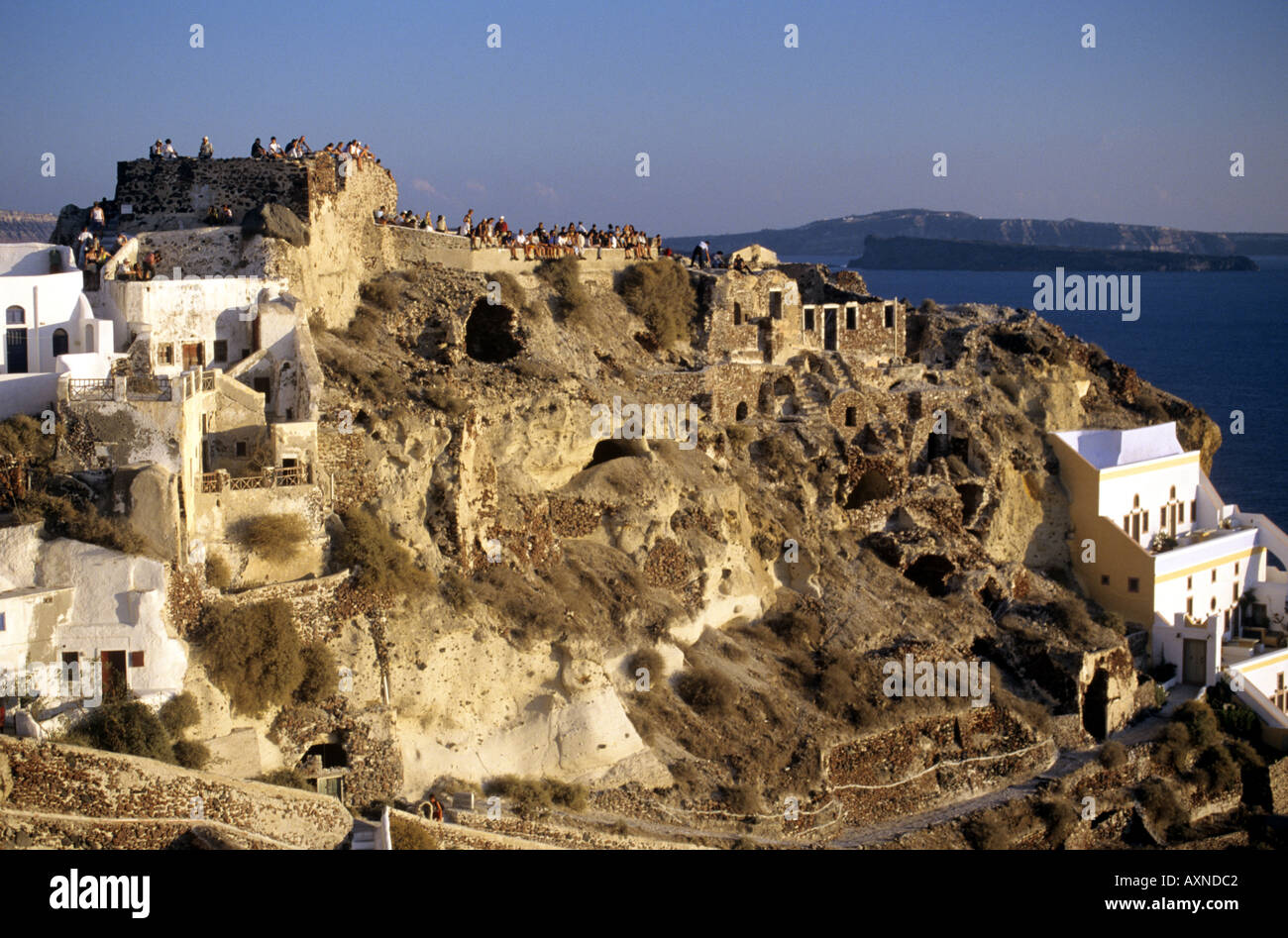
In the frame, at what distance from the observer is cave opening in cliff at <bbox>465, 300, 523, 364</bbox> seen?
1767 inches

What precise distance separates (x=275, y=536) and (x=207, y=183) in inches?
509

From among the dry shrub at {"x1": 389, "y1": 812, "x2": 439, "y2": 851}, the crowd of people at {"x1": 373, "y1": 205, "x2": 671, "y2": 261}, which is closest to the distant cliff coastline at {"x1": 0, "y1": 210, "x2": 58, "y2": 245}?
the crowd of people at {"x1": 373, "y1": 205, "x2": 671, "y2": 261}

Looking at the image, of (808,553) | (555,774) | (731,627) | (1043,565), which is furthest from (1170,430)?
(555,774)

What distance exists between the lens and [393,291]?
144 ft

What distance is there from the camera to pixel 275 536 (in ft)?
111

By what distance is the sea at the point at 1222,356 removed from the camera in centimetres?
8700

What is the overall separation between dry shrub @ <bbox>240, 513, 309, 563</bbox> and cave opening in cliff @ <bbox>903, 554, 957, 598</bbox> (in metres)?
21.0

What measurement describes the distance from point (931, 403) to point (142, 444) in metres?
28.3

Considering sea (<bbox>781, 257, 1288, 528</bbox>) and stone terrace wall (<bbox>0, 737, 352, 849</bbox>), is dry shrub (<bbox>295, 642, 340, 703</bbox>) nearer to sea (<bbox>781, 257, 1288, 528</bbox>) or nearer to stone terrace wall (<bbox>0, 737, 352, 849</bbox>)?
stone terrace wall (<bbox>0, 737, 352, 849</bbox>)

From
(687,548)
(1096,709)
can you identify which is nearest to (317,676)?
(687,548)

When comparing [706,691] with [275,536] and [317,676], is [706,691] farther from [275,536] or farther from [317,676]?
[275,536]

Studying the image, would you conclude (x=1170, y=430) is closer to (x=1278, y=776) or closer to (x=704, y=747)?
(x=1278, y=776)

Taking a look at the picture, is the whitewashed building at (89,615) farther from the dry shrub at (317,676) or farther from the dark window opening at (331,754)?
the dark window opening at (331,754)

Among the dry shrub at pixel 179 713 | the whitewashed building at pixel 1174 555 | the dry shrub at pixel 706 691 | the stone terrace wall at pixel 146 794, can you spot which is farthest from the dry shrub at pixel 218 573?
the whitewashed building at pixel 1174 555
